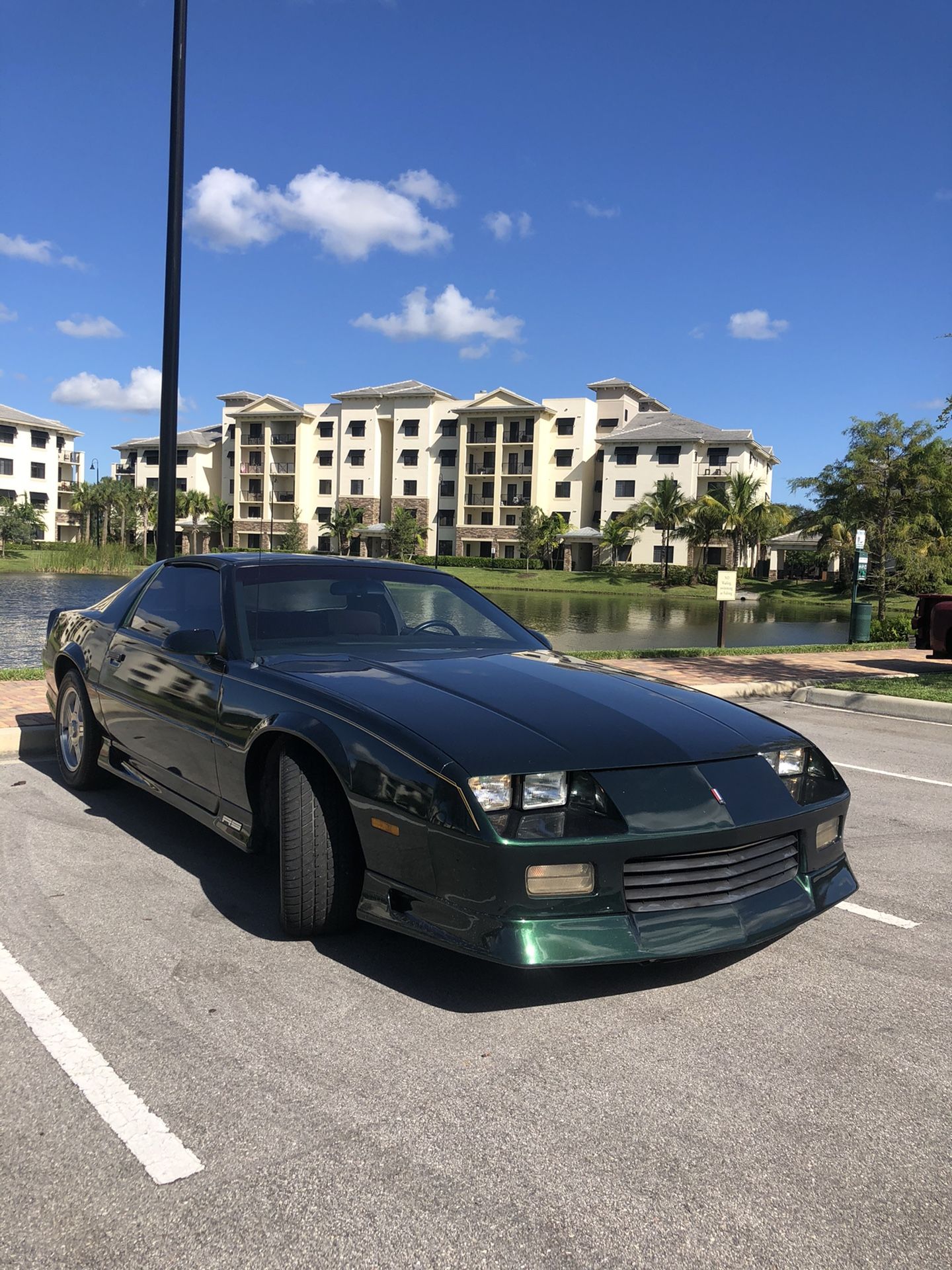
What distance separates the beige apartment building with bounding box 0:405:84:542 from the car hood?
3452 inches

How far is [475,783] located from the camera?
294 cm

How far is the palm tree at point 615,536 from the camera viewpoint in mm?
67500

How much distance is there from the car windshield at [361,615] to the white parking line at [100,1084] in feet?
5.02

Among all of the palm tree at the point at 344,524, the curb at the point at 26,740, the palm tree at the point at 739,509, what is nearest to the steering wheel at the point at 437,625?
the curb at the point at 26,740

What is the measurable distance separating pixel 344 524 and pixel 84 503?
27.7 metres

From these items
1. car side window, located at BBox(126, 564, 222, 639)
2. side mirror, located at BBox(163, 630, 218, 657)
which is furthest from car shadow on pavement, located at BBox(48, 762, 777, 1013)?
car side window, located at BBox(126, 564, 222, 639)

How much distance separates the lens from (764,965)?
3.54 metres

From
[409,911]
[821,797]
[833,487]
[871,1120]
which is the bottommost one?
[871,1120]

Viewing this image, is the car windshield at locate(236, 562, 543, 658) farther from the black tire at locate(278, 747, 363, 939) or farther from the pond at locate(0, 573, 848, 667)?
the pond at locate(0, 573, 848, 667)

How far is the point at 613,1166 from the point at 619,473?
7061 cm

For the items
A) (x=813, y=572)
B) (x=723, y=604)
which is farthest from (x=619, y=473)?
(x=723, y=604)

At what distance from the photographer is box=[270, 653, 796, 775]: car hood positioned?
121 inches

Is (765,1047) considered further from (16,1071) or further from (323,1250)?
(16,1071)

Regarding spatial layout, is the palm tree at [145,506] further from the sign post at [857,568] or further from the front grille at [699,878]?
the front grille at [699,878]
